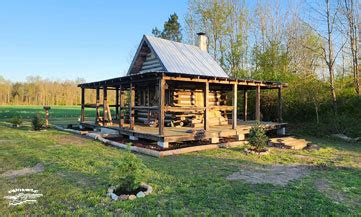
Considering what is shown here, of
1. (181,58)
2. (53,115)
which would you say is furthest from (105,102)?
(53,115)

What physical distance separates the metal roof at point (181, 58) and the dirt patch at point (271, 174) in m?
7.41

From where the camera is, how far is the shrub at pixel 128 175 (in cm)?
508

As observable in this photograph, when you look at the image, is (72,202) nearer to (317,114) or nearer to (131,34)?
(317,114)

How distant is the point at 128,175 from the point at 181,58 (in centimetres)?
1161

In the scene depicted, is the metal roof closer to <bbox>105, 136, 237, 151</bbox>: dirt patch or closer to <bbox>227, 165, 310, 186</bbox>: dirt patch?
<bbox>105, 136, 237, 151</bbox>: dirt patch

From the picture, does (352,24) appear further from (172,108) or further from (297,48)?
(172,108)

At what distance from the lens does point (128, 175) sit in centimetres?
509

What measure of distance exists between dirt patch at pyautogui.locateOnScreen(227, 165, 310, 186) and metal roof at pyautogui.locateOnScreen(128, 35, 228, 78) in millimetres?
7406

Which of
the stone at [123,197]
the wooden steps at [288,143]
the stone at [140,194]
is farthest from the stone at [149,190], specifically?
the wooden steps at [288,143]

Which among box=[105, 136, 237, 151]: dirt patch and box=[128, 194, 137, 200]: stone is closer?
box=[128, 194, 137, 200]: stone

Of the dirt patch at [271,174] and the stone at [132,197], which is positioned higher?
the stone at [132,197]

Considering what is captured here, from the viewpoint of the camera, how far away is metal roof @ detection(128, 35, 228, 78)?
14.6 m

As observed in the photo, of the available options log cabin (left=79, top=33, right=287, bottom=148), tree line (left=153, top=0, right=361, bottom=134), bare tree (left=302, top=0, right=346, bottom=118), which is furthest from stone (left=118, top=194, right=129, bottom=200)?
bare tree (left=302, top=0, right=346, bottom=118)

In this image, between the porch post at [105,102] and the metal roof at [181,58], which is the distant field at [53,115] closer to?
the porch post at [105,102]
